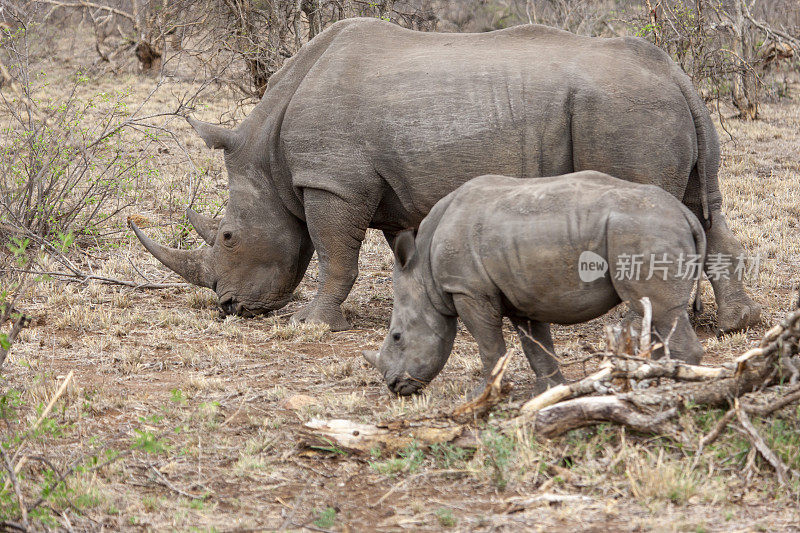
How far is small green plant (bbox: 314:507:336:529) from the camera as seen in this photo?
13.4ft

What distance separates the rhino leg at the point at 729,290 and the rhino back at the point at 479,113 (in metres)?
0.56

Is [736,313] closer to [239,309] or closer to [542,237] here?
[542,237]

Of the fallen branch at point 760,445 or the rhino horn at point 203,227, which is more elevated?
the fallen branch at point 760,445

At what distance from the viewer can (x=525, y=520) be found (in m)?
3.96

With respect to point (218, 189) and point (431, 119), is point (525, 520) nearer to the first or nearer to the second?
point (431, 119)

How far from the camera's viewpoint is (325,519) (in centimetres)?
411

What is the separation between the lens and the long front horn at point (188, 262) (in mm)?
8164

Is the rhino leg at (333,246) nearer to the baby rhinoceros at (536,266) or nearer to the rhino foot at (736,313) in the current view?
the baby rhinoceros at (536,266)

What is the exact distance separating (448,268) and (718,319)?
8.92 feet

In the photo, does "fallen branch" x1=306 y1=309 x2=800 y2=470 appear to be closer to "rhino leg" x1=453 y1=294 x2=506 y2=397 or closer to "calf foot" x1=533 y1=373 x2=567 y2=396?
"rhino leg" x1=453 y1=294 x2=506 y2=397

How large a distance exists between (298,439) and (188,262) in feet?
11.1


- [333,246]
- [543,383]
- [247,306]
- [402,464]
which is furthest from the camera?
[247,306]

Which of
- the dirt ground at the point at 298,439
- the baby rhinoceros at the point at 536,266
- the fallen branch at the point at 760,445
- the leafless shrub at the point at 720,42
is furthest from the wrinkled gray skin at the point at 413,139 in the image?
the leafless shrub at the point at 720,42

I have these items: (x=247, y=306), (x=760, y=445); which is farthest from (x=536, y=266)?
(x=247, y=306)
